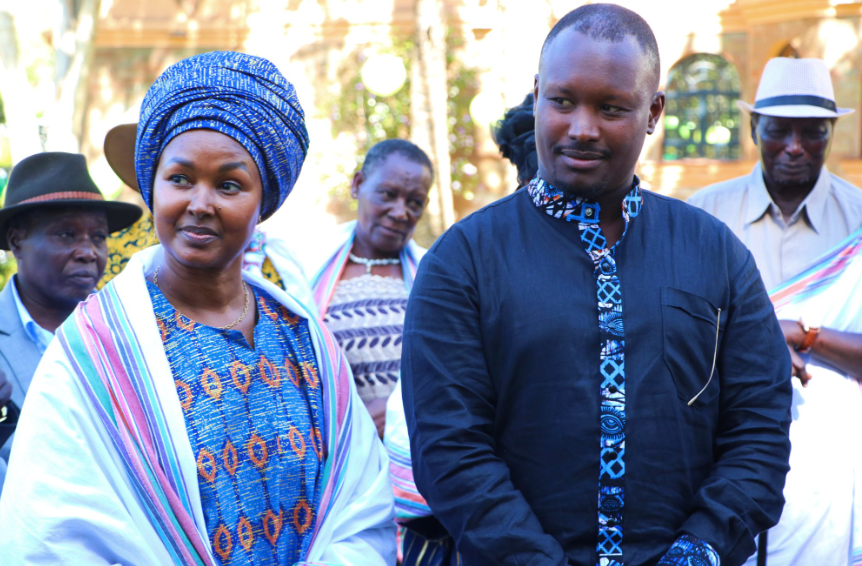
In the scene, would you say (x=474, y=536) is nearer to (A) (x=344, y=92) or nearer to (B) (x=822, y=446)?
(B) (x=822, y=446)

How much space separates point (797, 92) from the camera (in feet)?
14.4

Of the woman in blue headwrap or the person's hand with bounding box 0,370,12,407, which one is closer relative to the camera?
the woman in blue headwrap

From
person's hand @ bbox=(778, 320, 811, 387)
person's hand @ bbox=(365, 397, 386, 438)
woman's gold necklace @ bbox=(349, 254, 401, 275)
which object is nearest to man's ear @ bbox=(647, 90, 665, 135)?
person's hand @ bbox=(778, 320, 811, 387)

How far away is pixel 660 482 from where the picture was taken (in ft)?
6.55

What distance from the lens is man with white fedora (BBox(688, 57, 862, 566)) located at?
2.79 meters

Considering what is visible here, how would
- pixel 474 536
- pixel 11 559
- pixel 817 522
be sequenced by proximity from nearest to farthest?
pixel 11 559 → pixel 474 536 → pixel 817 522

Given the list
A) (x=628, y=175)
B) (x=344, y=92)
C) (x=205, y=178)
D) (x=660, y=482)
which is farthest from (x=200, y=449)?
(x=344, y=92)

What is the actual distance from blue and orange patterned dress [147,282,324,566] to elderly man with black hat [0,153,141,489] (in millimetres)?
1409

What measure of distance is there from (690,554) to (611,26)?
3.86 feet

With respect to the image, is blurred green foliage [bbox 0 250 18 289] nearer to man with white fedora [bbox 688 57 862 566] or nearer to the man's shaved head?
man with white fedora [bbox 688 57 862 566]

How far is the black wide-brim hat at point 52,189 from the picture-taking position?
3594 mm

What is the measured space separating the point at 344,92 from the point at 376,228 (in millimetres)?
10173

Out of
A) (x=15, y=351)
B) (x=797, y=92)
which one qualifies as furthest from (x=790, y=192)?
(x=15, y=351)

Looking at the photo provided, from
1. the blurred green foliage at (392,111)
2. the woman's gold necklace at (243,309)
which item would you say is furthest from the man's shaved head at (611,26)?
the blurred green foliage at (392,111)
